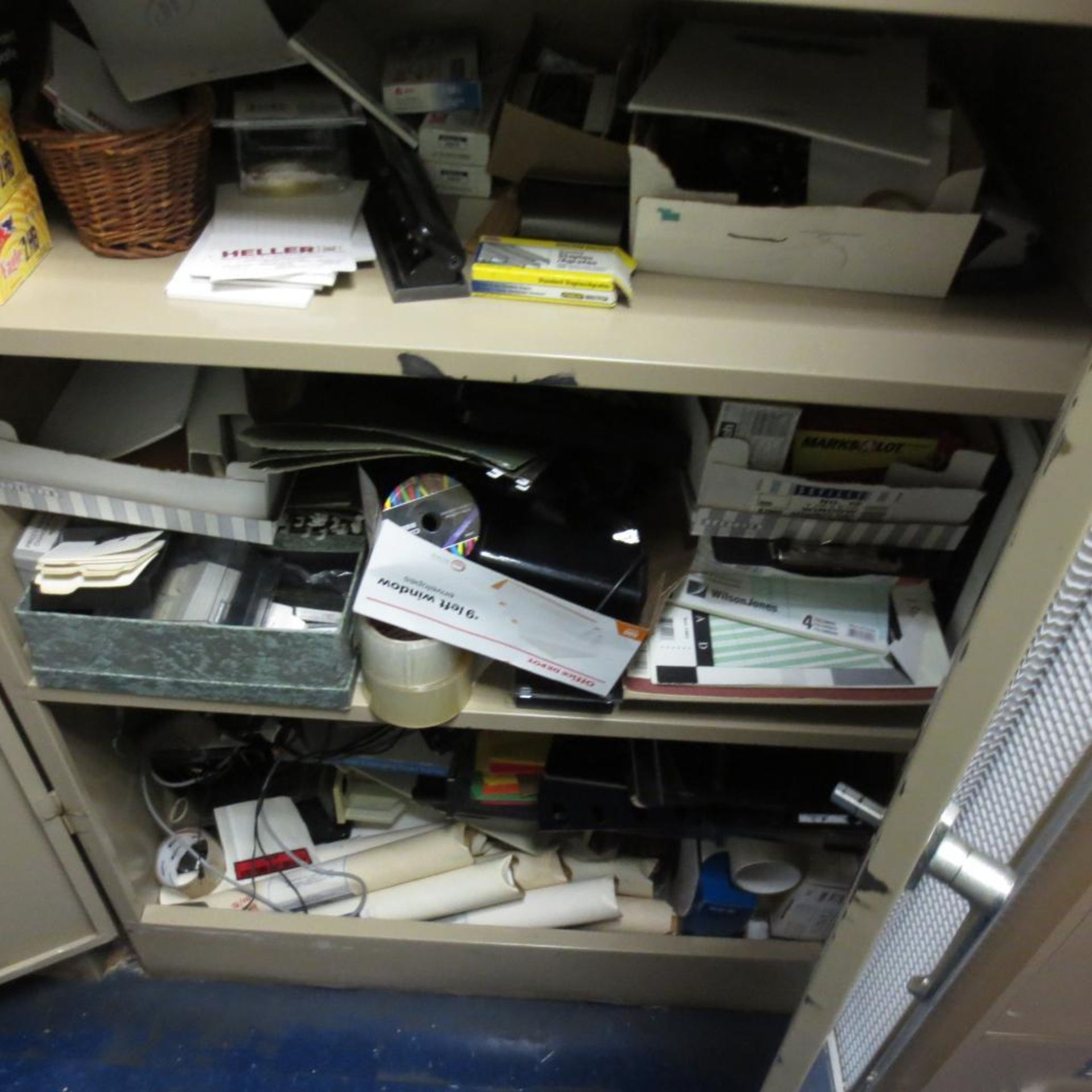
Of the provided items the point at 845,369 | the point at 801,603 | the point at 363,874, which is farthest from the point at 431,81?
the point at 363,874

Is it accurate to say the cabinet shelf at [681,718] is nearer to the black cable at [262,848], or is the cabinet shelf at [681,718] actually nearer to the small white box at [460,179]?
the black cable at [262,848]

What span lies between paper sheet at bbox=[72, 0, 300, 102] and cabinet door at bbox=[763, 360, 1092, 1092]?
0.57 metres

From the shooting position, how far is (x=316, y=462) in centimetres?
71

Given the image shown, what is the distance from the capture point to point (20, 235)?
0.62 meters

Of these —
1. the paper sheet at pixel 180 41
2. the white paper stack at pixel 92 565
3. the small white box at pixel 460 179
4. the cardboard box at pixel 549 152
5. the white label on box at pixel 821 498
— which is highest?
the paper sheet at pixel 180 41

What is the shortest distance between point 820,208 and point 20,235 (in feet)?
1.72

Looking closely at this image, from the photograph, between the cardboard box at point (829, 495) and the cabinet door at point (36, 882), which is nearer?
the cardboard box at point (829, 495)

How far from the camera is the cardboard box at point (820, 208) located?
60cm

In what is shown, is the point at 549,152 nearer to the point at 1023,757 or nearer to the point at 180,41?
the point at 180,41

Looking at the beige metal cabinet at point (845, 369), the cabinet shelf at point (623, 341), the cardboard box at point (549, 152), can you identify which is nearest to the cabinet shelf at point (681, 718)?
the beige metal cabinet at point (845, 369)

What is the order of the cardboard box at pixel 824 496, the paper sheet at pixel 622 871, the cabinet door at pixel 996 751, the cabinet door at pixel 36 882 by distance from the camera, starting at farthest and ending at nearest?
1. the paper sheet at pixel 622 871
2. the cabinet door at pixel 36 882
3. the cardboard box at pixel 824 496
4. the cabinet door at pixel 996 751

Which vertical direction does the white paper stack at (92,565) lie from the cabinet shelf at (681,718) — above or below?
above

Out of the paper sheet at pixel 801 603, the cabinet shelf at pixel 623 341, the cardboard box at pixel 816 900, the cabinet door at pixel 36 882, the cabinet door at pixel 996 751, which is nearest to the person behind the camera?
the cabinet door at pixel 996 751

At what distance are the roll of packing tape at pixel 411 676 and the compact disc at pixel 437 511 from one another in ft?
0.31
